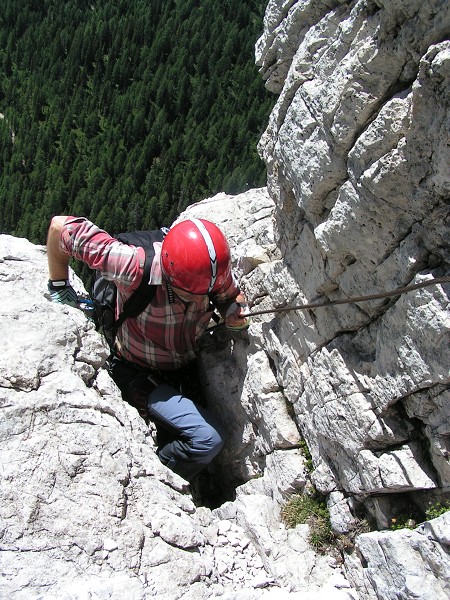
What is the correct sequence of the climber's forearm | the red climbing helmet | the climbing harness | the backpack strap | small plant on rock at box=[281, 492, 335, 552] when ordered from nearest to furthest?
1. the climbing harness
2. small plant on rock at box=[281, 492, 335, 552]
3. the red climbing helmet
4. the backpack strap
5. the climber's forearm

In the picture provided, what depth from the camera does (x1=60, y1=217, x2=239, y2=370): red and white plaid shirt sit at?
3957 millimetres

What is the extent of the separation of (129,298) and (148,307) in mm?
177

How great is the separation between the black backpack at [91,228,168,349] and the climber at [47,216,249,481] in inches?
2.0

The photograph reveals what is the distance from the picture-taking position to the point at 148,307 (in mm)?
4332

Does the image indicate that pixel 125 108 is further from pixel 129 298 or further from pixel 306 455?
pixel 306 455

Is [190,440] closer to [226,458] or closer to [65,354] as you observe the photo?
[226,458]

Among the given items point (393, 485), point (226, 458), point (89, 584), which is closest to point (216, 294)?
point (226, 458)

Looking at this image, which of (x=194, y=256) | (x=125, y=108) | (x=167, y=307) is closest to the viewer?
(x=194, y=256)

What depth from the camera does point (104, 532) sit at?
321 centimetres

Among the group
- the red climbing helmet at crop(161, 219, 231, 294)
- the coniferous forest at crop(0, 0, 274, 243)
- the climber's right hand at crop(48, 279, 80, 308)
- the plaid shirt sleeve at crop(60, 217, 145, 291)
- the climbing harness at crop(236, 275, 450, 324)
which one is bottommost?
the coniferous forest at crop(0, 0, 274, 243)

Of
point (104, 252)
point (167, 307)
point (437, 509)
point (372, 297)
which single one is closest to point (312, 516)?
point (437, 509)

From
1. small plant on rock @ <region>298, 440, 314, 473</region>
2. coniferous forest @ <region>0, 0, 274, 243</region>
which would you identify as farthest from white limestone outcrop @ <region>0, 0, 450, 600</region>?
coniferous forest @ <region>0, 0, 274, 243</region>

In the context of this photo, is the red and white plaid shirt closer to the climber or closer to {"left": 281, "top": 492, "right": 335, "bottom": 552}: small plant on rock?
the climber

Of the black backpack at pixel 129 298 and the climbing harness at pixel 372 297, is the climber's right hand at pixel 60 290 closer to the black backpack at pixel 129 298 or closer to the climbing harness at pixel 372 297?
the black backpack at pixel 129 298
